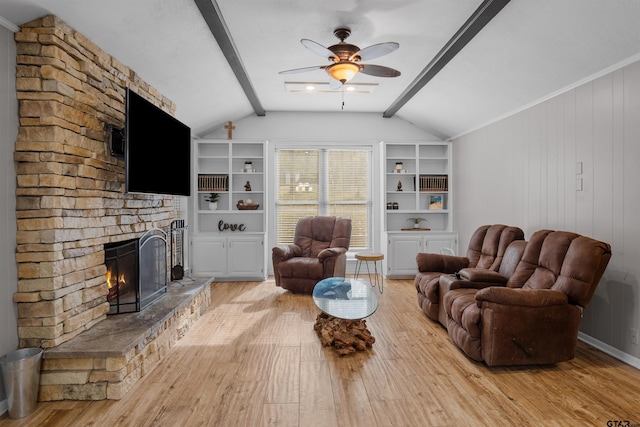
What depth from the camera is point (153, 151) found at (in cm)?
334

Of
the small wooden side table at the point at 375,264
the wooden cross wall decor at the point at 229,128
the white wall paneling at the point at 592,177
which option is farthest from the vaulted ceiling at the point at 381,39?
the small wooden side table at the point at 375,264

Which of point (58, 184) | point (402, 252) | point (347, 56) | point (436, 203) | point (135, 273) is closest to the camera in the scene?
point (58, 184)

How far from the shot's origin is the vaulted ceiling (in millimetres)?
2645

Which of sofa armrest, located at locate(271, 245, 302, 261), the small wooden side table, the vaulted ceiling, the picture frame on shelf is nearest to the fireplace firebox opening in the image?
sofa armrest, located at locate(271, 245, 302, 261)

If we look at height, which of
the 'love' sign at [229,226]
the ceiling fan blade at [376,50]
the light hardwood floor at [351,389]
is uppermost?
the ceiling fan blade at [376,50]

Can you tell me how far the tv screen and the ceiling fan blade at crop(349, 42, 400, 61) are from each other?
1832mm

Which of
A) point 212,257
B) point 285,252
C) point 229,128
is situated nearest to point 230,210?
point 212,257

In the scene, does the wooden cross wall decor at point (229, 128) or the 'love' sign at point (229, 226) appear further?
the 'love' sign at point (229, 226)

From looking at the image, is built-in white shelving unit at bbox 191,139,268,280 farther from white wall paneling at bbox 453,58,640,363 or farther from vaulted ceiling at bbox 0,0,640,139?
white wall paneling at bbox 453,58,640,363

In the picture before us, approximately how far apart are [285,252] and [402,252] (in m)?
2.04

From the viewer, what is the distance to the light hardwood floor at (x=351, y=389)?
214cm

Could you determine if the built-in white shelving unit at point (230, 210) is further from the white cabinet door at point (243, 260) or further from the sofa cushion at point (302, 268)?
the sofa cushion at point (302, 268)

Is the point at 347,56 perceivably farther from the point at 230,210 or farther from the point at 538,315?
the point at 230,210

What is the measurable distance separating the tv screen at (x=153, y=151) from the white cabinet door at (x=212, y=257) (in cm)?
166
